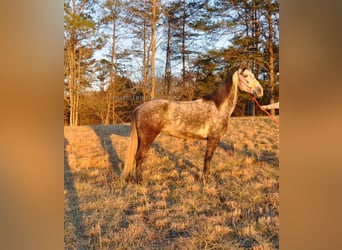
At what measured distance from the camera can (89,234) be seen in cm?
136

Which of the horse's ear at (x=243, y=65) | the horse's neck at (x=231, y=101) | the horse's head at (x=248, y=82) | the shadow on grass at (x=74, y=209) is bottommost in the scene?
the shadow on grass at (x=74, y=209)

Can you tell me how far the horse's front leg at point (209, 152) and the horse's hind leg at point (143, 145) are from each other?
25cm

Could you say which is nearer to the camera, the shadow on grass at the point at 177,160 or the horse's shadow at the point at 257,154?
the horse's shadow at the point at 257,154

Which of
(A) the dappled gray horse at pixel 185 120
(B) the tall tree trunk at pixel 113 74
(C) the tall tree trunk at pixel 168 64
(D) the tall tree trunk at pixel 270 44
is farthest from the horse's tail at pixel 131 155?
(D) the tall tree trunk at pixel 270 44

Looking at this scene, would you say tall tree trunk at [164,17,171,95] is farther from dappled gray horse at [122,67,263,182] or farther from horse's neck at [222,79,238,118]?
horse's neck at [222,79,238,118]

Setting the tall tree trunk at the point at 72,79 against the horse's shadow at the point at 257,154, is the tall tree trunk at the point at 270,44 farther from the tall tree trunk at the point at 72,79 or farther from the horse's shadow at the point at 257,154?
the tall tree trunk at the point at 72,79

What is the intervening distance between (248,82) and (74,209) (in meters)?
1.00

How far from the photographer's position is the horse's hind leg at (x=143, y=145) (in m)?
1.44

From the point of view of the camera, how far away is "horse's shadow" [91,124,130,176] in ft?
4.70

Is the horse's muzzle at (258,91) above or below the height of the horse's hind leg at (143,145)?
above

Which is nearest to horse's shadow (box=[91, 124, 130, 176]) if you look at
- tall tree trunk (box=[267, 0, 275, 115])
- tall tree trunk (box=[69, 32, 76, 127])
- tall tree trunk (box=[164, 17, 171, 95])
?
tall tree trunk (box=[69, 32, 76, 127])

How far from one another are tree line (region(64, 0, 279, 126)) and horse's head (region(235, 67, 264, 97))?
0.03 m
